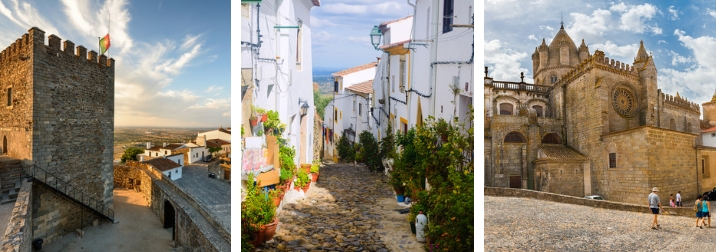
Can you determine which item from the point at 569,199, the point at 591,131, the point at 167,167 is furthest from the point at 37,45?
the point at 591,131

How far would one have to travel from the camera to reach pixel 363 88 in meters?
3.36

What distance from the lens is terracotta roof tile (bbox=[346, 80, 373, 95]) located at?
3.22 meters

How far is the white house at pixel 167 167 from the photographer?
10.4 metres

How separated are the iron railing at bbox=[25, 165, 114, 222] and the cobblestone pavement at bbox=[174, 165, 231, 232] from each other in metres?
1.62

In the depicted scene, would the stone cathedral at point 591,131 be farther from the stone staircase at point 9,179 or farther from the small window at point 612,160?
the stone staircase at point 9,179

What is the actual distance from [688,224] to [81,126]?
10.2m

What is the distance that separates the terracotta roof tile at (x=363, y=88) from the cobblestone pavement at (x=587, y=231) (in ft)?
10.8

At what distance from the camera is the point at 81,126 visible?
23.9 ft

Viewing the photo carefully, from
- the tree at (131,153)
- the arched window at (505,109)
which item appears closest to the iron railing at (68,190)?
the tree at (131,153)

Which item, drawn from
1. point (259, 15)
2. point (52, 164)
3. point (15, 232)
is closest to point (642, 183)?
point (259, 15)

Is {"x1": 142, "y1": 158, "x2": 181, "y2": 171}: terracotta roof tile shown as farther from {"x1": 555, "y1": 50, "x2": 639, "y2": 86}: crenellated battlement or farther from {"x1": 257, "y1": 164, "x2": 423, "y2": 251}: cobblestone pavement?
{"x1": 555, "y1": 50, "x2": 639, "y2": 86}: crenellated battlement

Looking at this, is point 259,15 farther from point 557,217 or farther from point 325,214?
point 557,217

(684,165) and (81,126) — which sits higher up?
(81,126)

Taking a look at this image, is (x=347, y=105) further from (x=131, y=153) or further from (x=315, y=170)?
(x=131, y=153)
